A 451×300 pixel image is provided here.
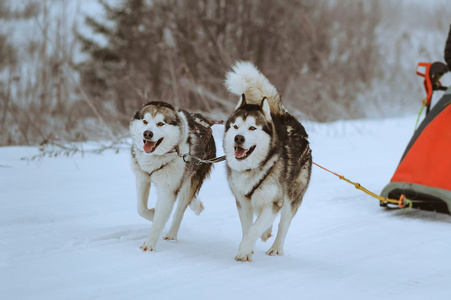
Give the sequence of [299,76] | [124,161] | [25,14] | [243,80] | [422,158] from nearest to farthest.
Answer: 1. [243,80]
2. [422,158]
3. [124,161]
4. [25,14]
5. [299,76]

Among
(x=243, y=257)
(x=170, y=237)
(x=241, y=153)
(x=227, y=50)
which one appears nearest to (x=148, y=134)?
(x=241, y=153)

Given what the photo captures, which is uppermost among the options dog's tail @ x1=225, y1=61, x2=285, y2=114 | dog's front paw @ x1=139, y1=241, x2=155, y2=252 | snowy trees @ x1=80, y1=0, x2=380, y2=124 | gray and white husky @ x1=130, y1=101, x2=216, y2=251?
snowy trees @ x1=80, y1=0, x2=380, y2=124

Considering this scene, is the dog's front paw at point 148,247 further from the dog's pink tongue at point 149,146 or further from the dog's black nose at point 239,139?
the dog's black nose at point 239,139

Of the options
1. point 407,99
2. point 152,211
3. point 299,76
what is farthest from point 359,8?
point 152,211

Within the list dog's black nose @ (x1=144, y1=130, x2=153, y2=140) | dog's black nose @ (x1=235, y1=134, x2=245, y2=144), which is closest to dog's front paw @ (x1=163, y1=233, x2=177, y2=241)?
dog's black nose @ (x1=144, y1=130, x2=153, y2=140)

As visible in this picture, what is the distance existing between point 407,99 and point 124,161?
1059cm

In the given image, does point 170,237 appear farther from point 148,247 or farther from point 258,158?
point 258,158

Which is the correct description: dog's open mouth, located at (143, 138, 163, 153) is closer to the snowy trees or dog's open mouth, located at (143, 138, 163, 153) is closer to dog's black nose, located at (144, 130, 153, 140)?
dog's black nose, located at (144, 130, 153, 140)

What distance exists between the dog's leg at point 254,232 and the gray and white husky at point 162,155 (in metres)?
0.53

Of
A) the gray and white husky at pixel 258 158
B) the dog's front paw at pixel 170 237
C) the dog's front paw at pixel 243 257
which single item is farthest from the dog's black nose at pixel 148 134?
the dog's front paw at pixel 243 257

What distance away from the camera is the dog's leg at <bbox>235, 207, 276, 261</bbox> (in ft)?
10.1

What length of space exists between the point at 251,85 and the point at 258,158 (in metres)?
0.53

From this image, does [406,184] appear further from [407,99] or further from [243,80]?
[407,99]

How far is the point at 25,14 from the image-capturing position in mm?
10047
